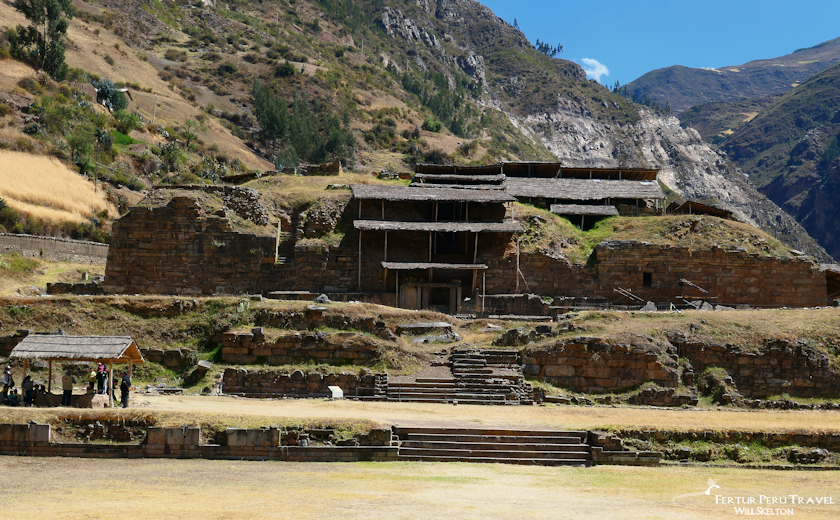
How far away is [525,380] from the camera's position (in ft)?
69.0

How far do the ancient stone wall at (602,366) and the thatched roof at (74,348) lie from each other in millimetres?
11956

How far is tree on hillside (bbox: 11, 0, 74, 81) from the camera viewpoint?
62938 millimetres

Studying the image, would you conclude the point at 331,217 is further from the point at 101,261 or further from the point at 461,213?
the point at 101,261

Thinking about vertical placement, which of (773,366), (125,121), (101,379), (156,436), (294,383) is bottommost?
(156,436)

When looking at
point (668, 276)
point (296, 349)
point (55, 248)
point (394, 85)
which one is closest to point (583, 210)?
point (668, 276)

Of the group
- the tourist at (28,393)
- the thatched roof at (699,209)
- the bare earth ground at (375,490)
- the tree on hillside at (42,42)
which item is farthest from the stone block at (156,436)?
the tree on hillside at (42,42)

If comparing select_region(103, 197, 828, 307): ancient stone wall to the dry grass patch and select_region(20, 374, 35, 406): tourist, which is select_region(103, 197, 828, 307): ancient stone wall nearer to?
select_region(20, 374, 35, 406): tourist

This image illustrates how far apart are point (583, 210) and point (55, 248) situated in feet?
104

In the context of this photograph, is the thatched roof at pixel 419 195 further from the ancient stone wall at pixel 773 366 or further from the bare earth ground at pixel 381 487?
the bare earth ground at pixel 381 487

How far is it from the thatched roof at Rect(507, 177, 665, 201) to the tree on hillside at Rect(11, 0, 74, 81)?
152 ft

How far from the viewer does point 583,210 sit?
40.8m

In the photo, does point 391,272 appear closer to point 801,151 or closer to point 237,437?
point 237,437

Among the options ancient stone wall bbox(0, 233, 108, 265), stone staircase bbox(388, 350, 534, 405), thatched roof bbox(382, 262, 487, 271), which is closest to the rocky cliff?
ancient stone wall bbox(0, 233, 108, 265)

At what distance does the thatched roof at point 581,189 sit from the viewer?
140 ft
